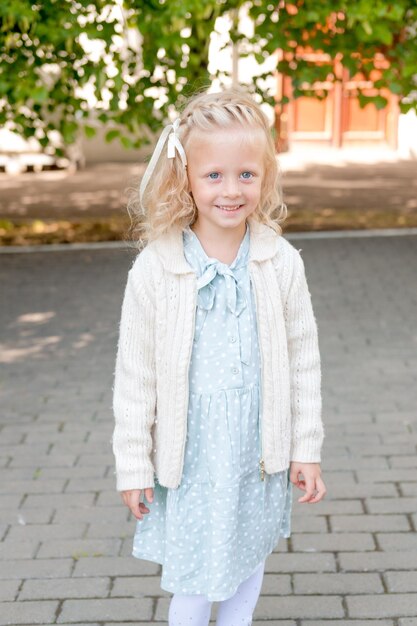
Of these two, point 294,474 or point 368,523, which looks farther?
point 368,523

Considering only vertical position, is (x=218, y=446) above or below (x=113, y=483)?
above

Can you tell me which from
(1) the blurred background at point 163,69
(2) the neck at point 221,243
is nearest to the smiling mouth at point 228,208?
(2) the neck at point 221,243

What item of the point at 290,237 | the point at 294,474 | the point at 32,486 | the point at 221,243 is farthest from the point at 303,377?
the point at 290,237

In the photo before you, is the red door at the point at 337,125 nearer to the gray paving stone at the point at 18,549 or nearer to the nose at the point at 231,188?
the gray paving stone at the point at 18,549

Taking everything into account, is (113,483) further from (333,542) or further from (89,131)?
(89,131)

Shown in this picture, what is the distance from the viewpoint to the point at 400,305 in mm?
7590

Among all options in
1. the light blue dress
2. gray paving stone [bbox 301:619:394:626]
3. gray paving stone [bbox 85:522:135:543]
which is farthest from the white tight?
gray paving stone [bbox 85:522:135:543]

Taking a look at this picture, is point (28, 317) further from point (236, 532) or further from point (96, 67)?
point (236, 532)

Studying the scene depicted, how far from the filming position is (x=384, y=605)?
10.8 feet

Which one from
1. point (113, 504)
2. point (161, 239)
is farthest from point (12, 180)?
point (161, 239)

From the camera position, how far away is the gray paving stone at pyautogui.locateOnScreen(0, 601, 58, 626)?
3271 mm

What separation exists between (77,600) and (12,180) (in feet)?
45.1

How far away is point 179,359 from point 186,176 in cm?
47

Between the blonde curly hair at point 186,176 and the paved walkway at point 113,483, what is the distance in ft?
4.70
